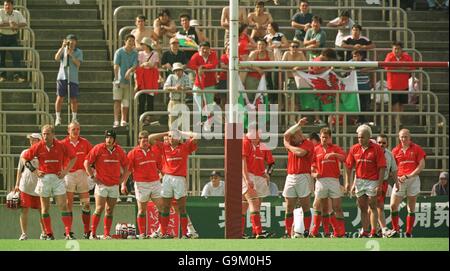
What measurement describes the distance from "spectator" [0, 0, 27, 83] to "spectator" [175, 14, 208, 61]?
2.88m

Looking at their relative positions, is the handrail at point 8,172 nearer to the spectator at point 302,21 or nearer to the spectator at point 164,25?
the spectator at point 164,25

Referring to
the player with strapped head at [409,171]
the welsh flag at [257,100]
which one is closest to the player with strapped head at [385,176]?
the player with strapped head at [409,171]

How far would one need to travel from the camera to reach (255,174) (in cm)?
2234

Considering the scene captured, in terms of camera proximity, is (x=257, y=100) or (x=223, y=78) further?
(x=223, y=78)

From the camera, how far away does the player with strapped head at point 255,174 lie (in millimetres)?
21953

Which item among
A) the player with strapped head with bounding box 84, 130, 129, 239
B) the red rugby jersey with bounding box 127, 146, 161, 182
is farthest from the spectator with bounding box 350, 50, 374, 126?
the player with strapped head with bounding box 84, 130, 129, 239

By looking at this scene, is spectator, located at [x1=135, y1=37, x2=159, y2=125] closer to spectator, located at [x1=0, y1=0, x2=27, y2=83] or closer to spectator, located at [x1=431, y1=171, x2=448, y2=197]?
spectator, located at [x1=0, y1=0, x2=27, y2=83]

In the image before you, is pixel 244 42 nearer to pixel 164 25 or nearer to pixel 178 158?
pixel 164 25

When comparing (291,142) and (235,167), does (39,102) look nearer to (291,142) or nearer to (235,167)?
(291,142)

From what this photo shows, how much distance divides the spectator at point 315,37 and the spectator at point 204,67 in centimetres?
186

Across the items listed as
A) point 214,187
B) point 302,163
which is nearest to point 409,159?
point 302,163

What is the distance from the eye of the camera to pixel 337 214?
72.4 feet

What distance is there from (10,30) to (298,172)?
6722 mm

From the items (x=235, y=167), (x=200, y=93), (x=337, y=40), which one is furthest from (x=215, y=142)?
(x=235, y=167)
